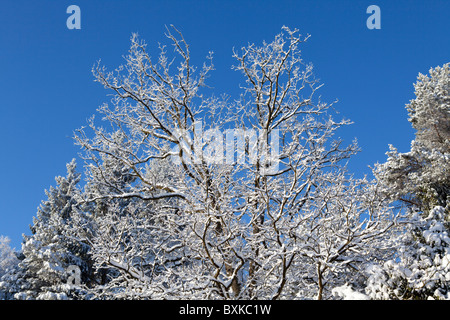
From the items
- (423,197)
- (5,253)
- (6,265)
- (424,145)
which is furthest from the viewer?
(5,253)

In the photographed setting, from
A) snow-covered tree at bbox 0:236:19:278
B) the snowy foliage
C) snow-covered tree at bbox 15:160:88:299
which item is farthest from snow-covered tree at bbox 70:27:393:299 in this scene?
snow-covered tree at bbox 0:236:19:278

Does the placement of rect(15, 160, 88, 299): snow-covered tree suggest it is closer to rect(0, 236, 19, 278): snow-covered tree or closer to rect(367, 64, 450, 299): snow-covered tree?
rect(367, 64, 450, 299): snow-covered tree

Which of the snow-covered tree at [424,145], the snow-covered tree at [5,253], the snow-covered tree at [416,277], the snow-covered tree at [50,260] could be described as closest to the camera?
the snow-covered tree at [416,277]

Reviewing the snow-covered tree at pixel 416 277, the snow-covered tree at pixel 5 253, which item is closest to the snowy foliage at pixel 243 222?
the snow-covered tree at pixel 416 277

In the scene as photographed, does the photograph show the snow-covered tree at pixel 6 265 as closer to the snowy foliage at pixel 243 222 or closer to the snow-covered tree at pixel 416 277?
the snowy foliage at pixel 243 222

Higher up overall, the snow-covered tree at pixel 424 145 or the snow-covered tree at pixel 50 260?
the snow-covered tree at pixel 424 145

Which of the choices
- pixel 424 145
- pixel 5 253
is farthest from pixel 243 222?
pixel 5 253

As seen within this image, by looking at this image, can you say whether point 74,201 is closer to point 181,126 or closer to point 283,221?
point 181,126

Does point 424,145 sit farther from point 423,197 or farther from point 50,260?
point 50,260

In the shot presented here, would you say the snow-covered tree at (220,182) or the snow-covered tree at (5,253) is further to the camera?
the snow-covered tree at (5,253)

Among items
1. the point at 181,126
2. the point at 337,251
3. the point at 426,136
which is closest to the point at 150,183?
the point at 181,126

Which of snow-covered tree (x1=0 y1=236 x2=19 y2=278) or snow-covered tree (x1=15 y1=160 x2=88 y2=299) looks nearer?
snow-covered tree (x1=15 y1=160 x2=88 y2=299)

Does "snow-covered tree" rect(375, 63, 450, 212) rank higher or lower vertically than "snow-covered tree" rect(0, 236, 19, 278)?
higher

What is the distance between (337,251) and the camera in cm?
673
